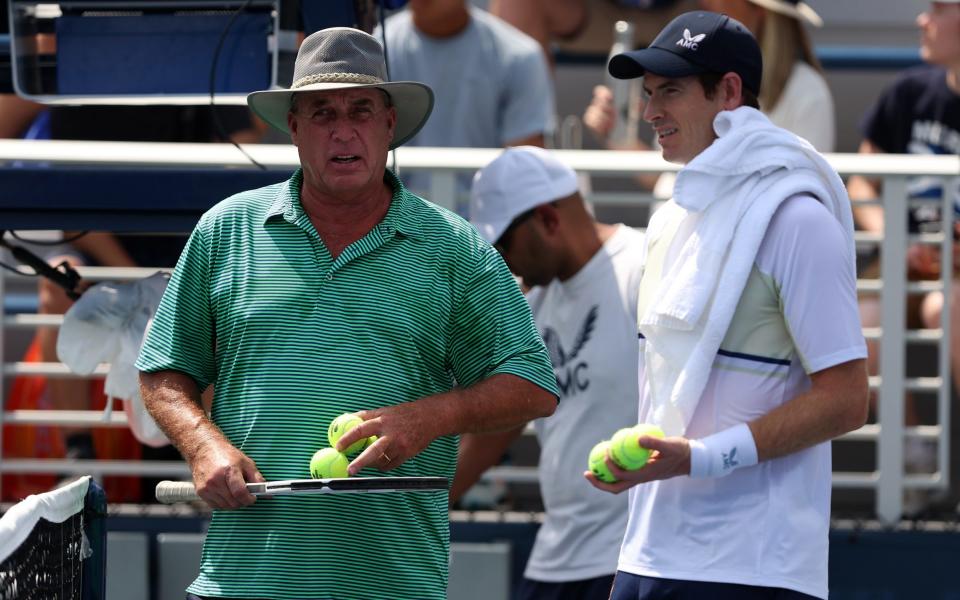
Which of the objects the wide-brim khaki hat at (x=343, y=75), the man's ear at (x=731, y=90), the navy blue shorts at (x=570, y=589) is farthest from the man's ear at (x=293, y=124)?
the navy blue shorts at (x=570, y=589)

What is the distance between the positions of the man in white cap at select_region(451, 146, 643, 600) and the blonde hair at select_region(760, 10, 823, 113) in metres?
1.89

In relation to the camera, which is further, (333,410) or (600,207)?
(600,207)

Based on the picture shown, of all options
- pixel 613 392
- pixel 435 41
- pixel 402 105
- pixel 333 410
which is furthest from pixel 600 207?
pixel 333 410

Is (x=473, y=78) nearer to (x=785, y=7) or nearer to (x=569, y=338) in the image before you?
(x=785, y=7)

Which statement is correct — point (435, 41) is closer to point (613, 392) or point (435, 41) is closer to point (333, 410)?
point (613, 392)

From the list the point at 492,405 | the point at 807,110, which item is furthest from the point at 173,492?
the point at 807,110

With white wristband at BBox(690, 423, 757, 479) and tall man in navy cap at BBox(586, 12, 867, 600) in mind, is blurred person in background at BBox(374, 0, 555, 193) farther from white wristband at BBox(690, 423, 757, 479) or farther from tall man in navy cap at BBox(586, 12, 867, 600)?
white wristband at BBox(690, 423, 757, 479)

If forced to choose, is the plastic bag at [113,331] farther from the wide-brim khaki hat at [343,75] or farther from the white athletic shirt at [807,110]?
the white athletic shirt at [807,110]

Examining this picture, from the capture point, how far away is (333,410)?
3.08 meters

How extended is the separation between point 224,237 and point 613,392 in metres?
1.47

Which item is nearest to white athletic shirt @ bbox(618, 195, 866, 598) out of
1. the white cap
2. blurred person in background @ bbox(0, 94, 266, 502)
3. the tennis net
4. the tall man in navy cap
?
the tall man in navy cap

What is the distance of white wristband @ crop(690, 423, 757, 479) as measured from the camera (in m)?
3.04

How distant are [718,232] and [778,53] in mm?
3326

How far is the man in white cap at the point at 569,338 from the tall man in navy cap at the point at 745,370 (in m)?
1.07
